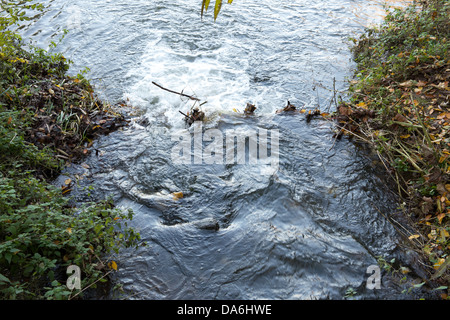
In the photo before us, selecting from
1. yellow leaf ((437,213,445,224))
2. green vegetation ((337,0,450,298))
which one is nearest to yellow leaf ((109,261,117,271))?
green vegetation ((337,0,450,298))

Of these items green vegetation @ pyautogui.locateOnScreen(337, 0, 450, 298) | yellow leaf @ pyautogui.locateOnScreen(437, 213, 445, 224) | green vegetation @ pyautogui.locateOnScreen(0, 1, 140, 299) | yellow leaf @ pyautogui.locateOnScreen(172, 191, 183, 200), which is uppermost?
green vegetation @ pyautogui.locateOnScreen(337, 0, 450, 298)

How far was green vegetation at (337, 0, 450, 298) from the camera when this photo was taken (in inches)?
129

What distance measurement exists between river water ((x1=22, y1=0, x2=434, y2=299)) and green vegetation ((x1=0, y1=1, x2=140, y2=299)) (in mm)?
316

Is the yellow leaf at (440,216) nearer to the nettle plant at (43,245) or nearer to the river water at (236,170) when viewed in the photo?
the river water at (236,170)

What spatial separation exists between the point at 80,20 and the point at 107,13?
2.43 feet

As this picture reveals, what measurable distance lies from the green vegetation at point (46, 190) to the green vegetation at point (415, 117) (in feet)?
9.63

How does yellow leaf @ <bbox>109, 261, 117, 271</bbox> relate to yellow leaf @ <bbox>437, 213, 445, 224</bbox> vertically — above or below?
below

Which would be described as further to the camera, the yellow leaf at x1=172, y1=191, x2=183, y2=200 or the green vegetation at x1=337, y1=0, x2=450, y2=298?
the yellow leaf at x1=172, y1=191, x2=183, y2=200

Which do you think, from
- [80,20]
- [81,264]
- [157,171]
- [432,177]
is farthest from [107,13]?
[432,177]

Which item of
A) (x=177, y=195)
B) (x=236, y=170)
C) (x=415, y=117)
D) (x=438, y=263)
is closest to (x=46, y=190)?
(x=177, y=195)

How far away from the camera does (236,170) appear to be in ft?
13.7

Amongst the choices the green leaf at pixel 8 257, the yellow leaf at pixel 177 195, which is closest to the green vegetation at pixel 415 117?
the yellow leaf at pixel 177 195

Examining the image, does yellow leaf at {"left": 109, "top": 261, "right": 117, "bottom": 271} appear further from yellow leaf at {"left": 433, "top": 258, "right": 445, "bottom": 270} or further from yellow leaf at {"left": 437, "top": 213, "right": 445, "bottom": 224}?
yellow leaf at {"left": 437, "top": 213, "right": 445, "bottom": 224}

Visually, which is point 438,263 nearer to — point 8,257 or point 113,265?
point 113,265
